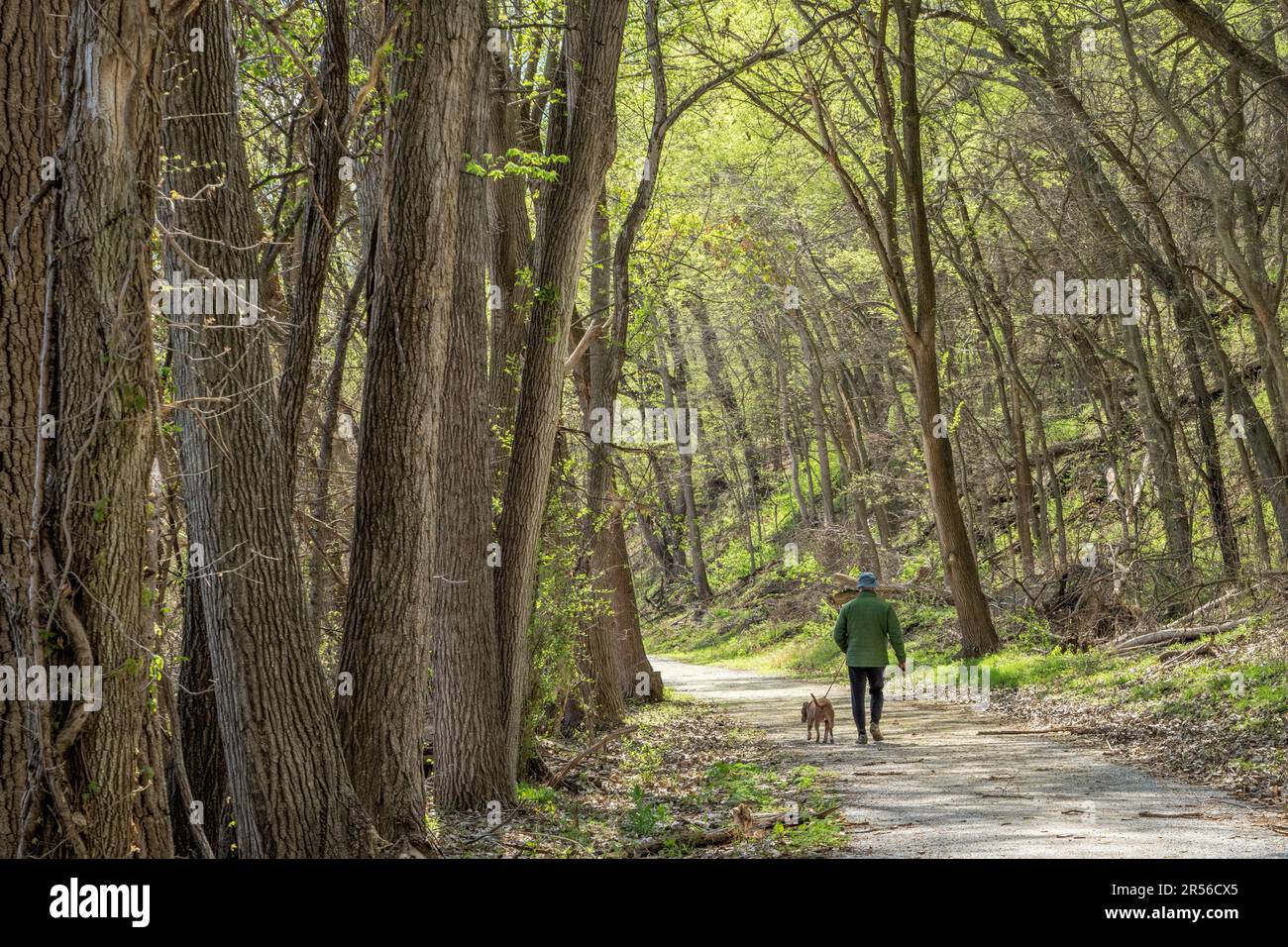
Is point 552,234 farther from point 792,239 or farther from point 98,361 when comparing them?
point 792,239

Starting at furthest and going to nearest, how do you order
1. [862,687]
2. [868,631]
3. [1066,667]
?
[1066,667], [862,687], [868,631]

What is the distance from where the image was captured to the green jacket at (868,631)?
45.0 feet

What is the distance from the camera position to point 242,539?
7059mm

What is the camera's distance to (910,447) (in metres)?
37.0

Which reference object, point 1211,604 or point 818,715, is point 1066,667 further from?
point 818,715

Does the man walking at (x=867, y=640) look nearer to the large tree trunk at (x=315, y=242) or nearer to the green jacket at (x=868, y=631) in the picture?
the green jacket at (x=868, y=631)

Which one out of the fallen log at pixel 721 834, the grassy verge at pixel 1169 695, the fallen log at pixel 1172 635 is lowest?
the fallen log at pixel 721 834

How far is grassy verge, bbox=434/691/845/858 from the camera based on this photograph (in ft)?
29.8

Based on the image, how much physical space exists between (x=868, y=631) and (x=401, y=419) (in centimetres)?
750

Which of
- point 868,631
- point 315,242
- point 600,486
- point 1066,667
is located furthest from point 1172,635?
point 315,242

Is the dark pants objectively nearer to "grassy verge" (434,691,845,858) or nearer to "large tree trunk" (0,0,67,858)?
"grassy verge" (434,691,845,858)

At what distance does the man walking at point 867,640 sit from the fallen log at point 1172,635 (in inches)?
184

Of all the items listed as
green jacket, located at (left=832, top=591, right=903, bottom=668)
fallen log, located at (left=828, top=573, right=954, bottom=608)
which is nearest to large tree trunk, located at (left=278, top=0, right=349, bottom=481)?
green jacket, located at (left=832, top=591, right=903, bottom=668)

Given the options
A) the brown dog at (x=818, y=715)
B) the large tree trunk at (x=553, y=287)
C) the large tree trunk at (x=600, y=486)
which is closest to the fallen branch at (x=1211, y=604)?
the brown dog at (x=818, y=715)
